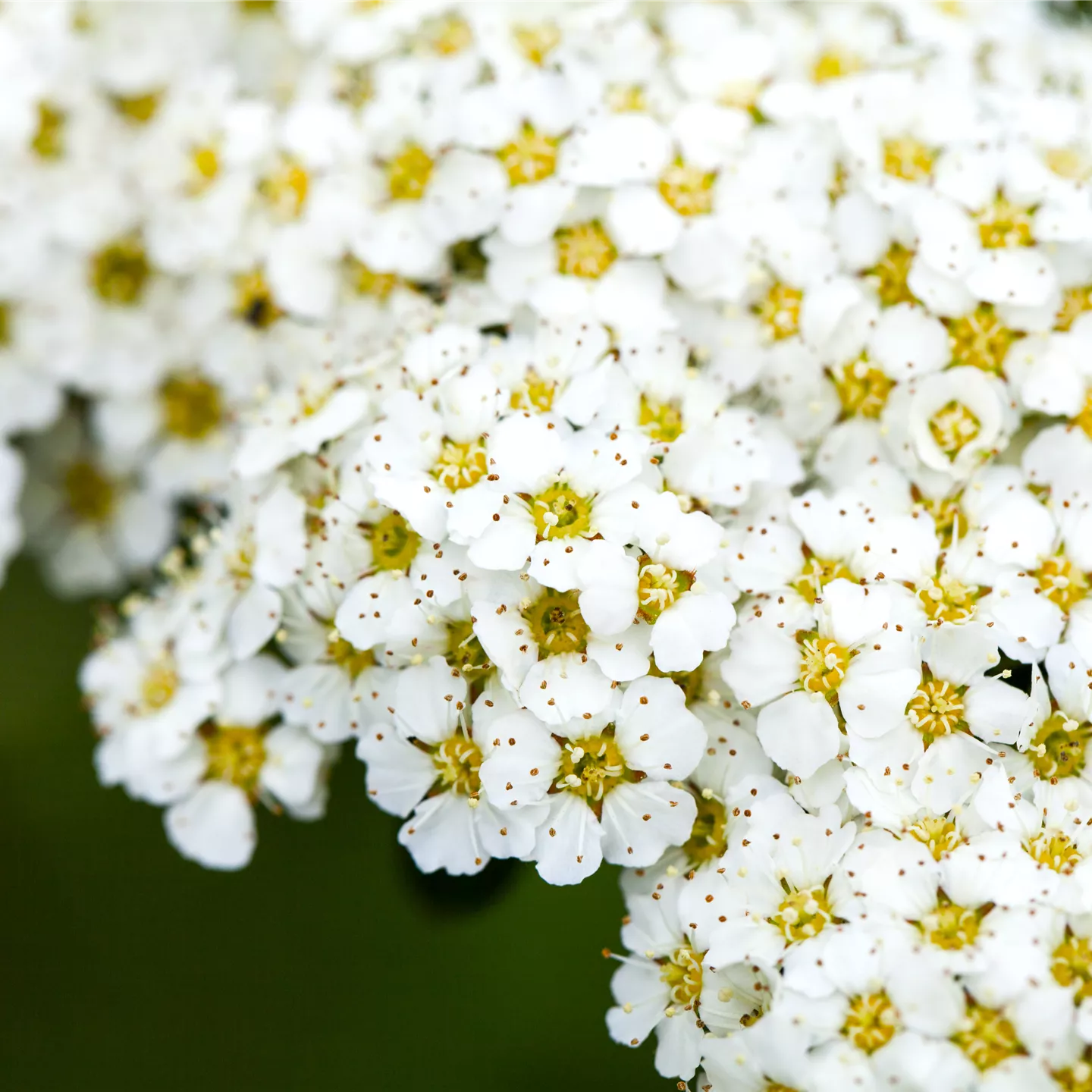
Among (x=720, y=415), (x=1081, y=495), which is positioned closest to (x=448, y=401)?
(x=720, y=415)

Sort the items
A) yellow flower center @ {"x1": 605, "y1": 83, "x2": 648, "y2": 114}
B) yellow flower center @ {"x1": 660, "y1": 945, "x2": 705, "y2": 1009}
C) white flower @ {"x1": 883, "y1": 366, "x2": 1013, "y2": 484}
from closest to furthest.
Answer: yellow flower center @ {"x1": 660, "y1": 945, "x2": 705, "y2": 1009}, white flower @ {"x1": 883, "y1": 366, "x2": 1013, "y2": 484}, yellow flower center @ {"x1": 605, "y1": 83, "x2": 648, "y2": 114}

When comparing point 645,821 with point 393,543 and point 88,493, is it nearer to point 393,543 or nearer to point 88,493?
point 393,543

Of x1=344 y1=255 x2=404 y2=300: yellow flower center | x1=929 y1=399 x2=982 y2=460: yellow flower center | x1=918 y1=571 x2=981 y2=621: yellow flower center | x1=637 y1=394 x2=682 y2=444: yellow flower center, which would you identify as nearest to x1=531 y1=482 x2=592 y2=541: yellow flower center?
x1=637 y1=394 x2=682 y2=444: yellow flower center

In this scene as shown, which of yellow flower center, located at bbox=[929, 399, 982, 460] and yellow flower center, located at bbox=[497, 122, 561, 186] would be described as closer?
yellow flower center, located at bbox=[929, 399, 982, 460]

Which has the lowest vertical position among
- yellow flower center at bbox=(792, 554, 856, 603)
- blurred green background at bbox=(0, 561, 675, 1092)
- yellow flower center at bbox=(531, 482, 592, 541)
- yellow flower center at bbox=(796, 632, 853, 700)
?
blurred green background at bbox=(0, 561, 675, 1092)

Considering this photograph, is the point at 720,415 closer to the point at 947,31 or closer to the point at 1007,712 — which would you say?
the point at 1007,712

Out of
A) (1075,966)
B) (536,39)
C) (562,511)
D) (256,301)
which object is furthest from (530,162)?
(1075,966)

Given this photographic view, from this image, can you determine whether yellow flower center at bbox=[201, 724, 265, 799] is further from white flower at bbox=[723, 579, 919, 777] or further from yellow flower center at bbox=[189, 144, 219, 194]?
yellow flower center at bbox=[189, 144, 219, 194]
